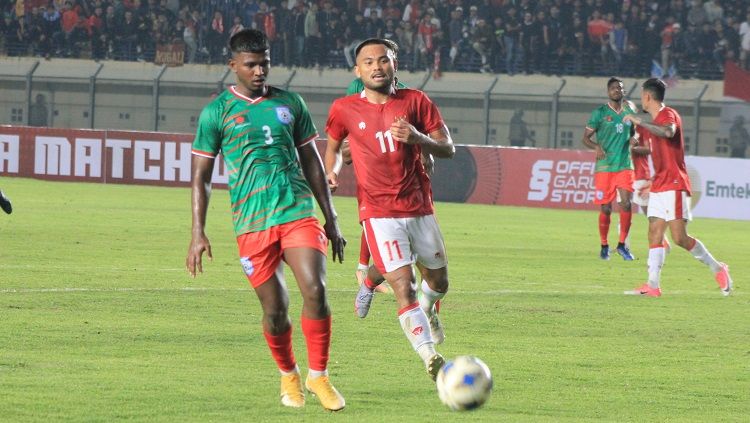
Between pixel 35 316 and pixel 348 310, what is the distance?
2655 millimetres

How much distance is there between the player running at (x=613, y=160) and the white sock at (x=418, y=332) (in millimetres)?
10782

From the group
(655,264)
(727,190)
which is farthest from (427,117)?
(727,190)

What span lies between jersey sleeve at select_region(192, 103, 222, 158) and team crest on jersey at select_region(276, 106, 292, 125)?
32 cm

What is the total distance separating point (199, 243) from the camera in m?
7.03

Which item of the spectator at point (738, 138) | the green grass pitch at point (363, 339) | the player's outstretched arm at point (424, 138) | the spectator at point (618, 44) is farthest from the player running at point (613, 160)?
the spectator at point (618, 44)

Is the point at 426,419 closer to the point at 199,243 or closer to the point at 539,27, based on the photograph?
the point at 199,243

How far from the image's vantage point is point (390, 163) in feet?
27.5

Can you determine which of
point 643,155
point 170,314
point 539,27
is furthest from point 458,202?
point 170,314

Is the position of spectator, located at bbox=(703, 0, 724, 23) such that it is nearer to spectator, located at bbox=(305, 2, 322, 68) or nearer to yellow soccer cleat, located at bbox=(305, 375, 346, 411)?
spectator, located at bbox=(305, 2, 322, 68)

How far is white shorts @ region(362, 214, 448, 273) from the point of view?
829 cm

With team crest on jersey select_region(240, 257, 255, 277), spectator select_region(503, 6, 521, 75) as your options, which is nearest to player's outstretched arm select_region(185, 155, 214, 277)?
team crest on jersey select_region(240, 257, 255, 277)

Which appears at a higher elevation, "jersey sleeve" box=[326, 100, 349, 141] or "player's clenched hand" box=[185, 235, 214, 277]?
"jersey sleeve" box=[326, 100, 349, 141]

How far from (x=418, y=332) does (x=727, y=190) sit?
822 inches

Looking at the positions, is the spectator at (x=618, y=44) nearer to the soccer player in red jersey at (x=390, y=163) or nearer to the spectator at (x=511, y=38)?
the spectator at (x=511, y=38)
